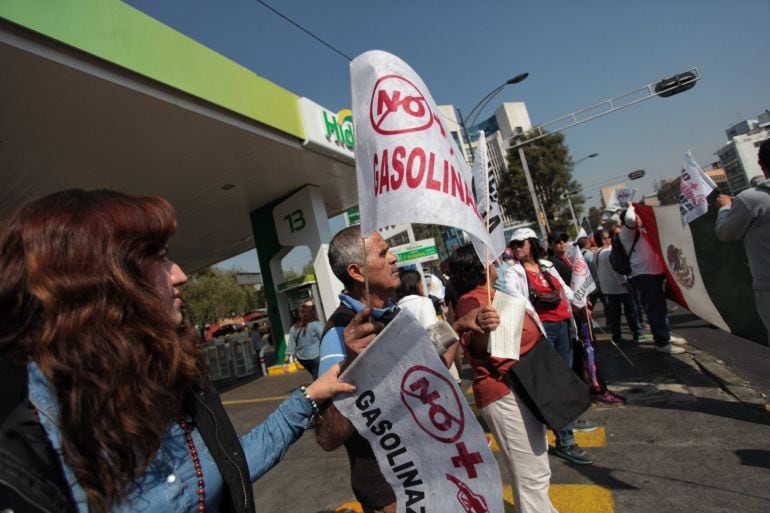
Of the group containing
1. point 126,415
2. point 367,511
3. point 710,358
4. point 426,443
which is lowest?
point 710,358

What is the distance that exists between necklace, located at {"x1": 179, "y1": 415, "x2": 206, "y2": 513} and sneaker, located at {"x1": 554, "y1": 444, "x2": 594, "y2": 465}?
3.07 meters

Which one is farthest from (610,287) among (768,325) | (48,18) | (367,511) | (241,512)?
(48,18)

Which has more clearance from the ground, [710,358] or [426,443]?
[426,443]

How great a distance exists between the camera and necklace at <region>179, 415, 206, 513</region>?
105 centimetres

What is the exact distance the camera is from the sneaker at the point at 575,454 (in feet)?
10.9

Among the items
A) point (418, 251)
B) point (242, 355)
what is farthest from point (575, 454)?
point (242, 355)

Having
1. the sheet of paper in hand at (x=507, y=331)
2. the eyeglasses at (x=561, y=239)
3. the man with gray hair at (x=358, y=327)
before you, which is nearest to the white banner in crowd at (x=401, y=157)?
the man with gray hair at (x=358, y=327)

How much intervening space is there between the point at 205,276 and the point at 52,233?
39.3 m

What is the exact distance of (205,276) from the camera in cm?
3750

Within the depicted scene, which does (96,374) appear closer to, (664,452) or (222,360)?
(664,452)

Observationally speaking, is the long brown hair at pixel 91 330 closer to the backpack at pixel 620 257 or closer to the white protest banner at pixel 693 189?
the white protest banner at pixel 693 189

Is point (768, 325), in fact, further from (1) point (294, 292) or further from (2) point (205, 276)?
(2) point (205, 276)

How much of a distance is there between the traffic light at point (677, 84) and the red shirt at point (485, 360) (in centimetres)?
1518

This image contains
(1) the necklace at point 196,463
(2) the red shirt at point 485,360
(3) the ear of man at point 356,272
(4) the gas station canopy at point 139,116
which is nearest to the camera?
(1) the necklace at point 196,463
